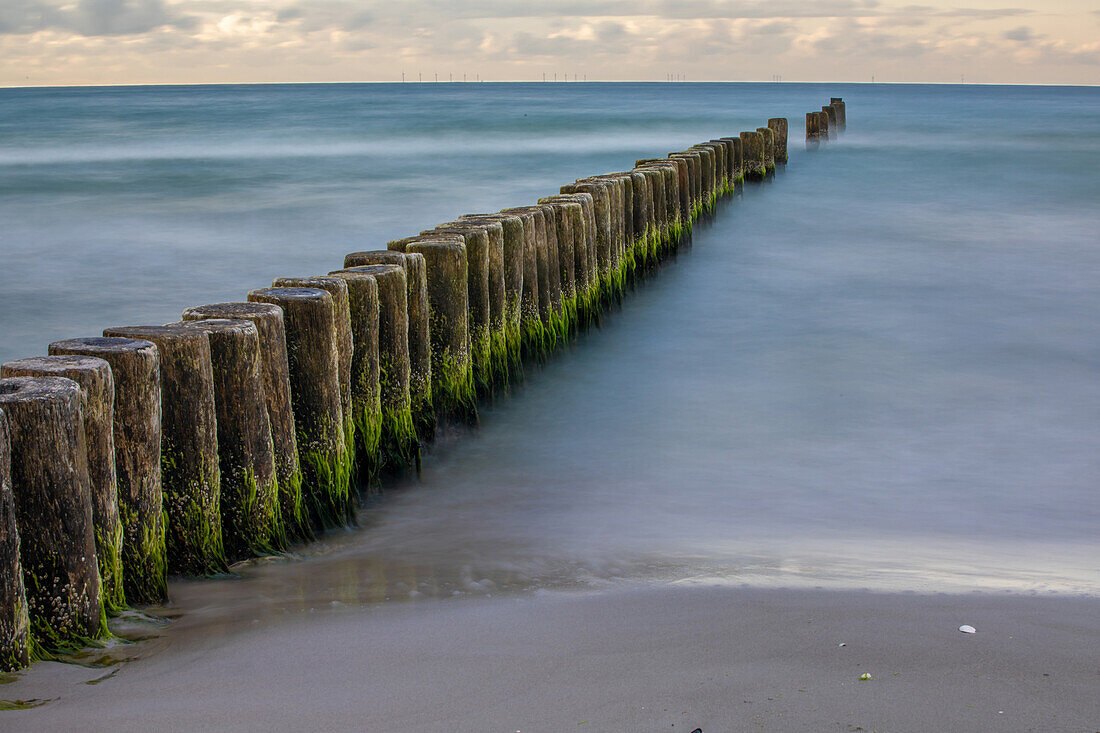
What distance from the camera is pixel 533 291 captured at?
20.5 feet

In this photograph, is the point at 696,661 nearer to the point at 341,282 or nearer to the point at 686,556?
the point at 686,556

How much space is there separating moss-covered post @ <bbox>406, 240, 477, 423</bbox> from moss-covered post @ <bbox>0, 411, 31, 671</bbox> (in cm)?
269

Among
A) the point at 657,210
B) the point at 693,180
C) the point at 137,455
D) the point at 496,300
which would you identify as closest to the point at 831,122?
the point at 693,180

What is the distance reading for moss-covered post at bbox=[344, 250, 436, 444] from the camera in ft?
15.2

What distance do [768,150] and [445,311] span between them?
1617cm

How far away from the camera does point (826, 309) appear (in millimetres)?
8484

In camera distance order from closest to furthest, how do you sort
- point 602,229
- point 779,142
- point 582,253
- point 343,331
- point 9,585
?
point 9,585, point 343,331, point 582,253, point 602,229, point 779,142

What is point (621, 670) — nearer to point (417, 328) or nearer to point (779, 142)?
point (417, 328)

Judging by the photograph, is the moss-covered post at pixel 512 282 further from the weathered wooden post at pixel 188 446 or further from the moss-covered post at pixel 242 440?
the weathered wooden post at pixel 188 446

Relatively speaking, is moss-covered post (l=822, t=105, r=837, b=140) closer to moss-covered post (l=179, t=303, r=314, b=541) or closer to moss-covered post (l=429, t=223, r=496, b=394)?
moss-covered post (l=429, t=223, r=496, b=394)

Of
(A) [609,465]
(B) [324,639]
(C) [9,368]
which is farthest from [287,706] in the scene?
(A) [609,465]

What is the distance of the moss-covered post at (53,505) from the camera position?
2.46 m

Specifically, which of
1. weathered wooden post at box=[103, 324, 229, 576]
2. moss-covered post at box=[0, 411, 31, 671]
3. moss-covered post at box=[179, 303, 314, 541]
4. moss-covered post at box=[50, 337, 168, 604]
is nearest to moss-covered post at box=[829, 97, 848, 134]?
moss-covered post at box=[179, 303, 314, 541]

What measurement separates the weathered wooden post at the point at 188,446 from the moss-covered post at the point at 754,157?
56.0 feet
